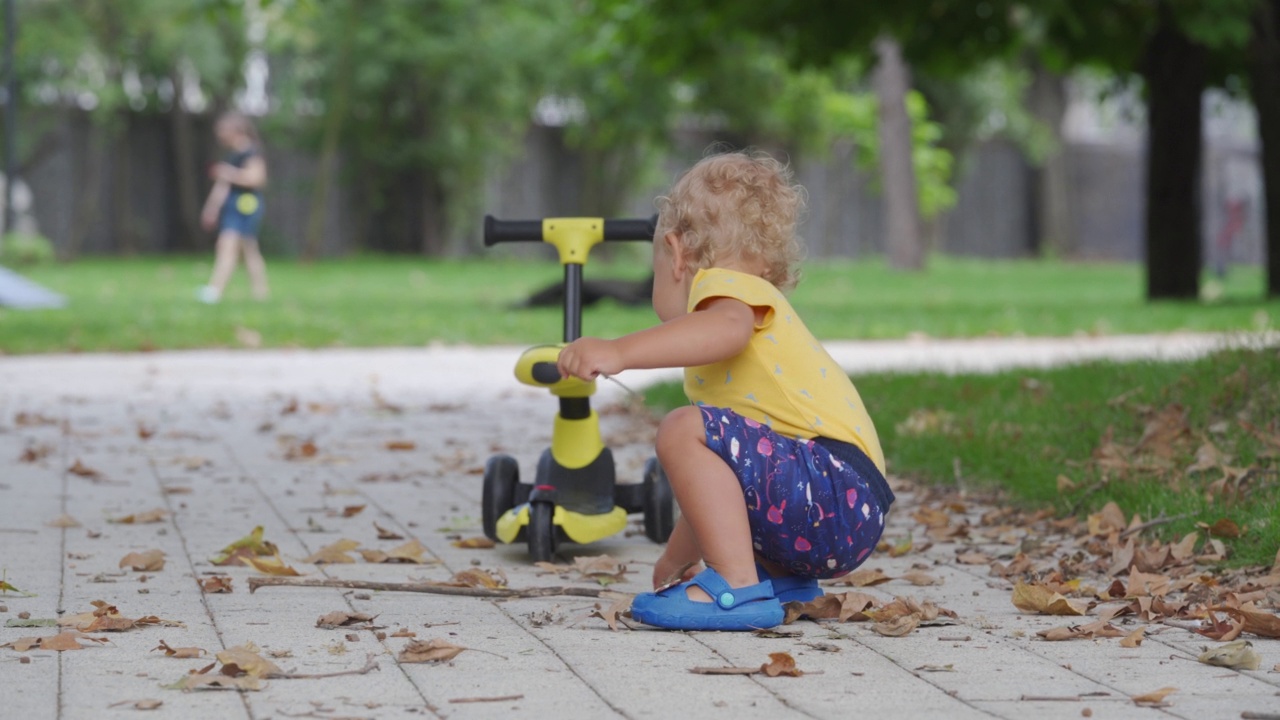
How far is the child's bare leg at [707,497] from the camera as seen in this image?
10.9ft

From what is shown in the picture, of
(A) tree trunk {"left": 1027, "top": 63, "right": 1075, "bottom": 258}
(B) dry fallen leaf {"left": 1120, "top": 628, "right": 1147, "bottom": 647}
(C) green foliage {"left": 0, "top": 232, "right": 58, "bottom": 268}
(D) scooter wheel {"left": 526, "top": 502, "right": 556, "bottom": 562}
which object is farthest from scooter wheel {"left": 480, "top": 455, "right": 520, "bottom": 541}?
(A) tree trunk {"left": 1027, "top": 63, "right": 1075, "bottom": 258}

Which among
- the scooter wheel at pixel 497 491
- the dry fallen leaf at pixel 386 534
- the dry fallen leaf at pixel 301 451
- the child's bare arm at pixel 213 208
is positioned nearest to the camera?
the scooter wheel at pixel 497 491

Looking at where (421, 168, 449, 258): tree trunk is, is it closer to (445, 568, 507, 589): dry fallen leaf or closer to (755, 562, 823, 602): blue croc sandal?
(445, 568, 507, 589): dry fallen leaf

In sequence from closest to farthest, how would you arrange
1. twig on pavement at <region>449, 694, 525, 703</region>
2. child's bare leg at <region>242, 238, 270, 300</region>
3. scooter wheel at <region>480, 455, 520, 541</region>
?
twig on pavement at <region>449, 694, 525, 703</region>, scooter wheel at <region>480, 455, 520, 541</region>, child's bare leg at <region>242, 238, 270, 300</region>

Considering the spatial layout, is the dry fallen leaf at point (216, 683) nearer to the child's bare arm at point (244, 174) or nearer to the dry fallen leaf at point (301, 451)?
the dry fallen leaf at point (301, 451)

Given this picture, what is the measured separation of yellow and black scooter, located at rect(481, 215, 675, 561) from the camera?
4.14 metres

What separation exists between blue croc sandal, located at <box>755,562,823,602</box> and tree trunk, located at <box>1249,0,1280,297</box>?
35.2 ft

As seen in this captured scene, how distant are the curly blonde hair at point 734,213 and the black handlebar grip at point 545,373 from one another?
43 cm

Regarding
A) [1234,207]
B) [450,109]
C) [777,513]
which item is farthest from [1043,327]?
[450,109]

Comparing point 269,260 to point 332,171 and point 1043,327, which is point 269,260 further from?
point 1043,327

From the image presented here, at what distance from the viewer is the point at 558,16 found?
27.4m

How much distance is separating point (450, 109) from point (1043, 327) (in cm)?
1579

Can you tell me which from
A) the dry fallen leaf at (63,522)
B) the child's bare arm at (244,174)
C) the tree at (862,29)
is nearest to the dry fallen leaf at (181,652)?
the dry fallen leaf at (63,522)

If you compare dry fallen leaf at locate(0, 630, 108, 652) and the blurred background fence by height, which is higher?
the blurred background fence
